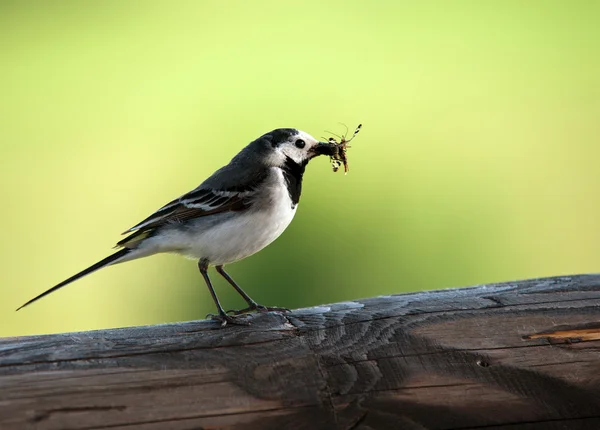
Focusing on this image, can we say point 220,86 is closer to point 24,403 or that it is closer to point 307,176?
point 307,176

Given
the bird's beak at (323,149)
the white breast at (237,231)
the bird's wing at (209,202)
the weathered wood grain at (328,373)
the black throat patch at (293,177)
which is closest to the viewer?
the weathered wood grain at (328,373)

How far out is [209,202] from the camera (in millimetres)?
4703

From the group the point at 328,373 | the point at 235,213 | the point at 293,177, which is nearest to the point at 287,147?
the point at 293,177

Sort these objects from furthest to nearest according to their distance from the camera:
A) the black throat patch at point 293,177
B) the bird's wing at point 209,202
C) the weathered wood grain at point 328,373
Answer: the black throat patch at point 293,177
the bird's wing at point 209,202
the weathered wood grain at point 328,373

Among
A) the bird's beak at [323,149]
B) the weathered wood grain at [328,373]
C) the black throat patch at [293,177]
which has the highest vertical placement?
the bird's beak at [323,149]

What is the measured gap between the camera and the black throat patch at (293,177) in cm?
477

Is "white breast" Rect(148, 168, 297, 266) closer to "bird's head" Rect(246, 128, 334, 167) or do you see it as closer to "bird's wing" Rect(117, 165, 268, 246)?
"bird's wing" Rect(117, 165, 268, 246)

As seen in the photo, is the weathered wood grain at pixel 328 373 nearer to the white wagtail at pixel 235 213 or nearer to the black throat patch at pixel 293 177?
the white wagtail at pixel 235 213

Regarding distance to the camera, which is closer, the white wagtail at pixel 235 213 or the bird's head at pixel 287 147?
the white wagtail at pixel 235 213

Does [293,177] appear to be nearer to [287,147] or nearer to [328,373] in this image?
[287,147]

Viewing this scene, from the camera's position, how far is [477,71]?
380 inches

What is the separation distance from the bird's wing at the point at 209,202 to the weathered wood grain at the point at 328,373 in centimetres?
138

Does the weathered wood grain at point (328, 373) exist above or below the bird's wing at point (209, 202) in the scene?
below

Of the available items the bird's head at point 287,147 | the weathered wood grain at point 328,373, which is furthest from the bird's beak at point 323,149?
the weathered wood grain at point 328,373
